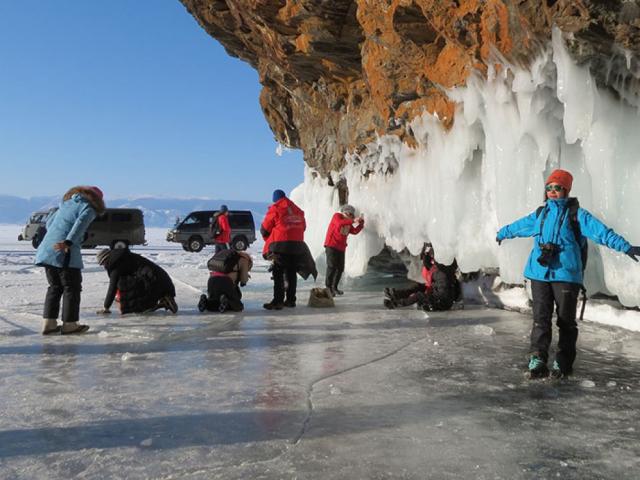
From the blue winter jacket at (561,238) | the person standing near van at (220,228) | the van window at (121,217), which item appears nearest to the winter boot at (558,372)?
the blue winter jacket at (561,238)

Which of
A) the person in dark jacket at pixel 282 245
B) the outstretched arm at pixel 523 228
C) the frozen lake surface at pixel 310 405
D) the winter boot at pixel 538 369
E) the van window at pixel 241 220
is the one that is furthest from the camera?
the van window at pixel 241 220

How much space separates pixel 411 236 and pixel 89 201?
5.87 meters

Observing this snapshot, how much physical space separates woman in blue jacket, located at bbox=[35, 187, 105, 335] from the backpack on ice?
6.55 feet

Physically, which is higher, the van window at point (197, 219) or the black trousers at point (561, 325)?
the van window at point (197, 219)

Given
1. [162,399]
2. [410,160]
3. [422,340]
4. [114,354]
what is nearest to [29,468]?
[162,399]

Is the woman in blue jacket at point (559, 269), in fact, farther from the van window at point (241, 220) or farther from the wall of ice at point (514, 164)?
the van window at point (241, 220)

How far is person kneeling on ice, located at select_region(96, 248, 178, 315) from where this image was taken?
7.41 meters

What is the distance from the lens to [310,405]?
3.60 meters

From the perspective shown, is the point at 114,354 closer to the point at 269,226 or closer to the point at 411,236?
the point at 269,226

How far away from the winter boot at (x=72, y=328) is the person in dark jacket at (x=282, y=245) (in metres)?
2.73

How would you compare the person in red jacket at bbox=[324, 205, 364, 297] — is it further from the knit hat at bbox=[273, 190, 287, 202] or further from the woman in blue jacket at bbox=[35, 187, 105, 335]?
the woman in blue jacket at bbox=[35, 187, 105, 335]

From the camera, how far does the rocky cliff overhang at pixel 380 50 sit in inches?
217

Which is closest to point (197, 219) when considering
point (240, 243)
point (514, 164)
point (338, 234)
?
point (240, 243)

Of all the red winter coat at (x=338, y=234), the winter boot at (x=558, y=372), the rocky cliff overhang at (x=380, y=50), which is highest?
the rocky cliff overhang at (x=380, y=50)
